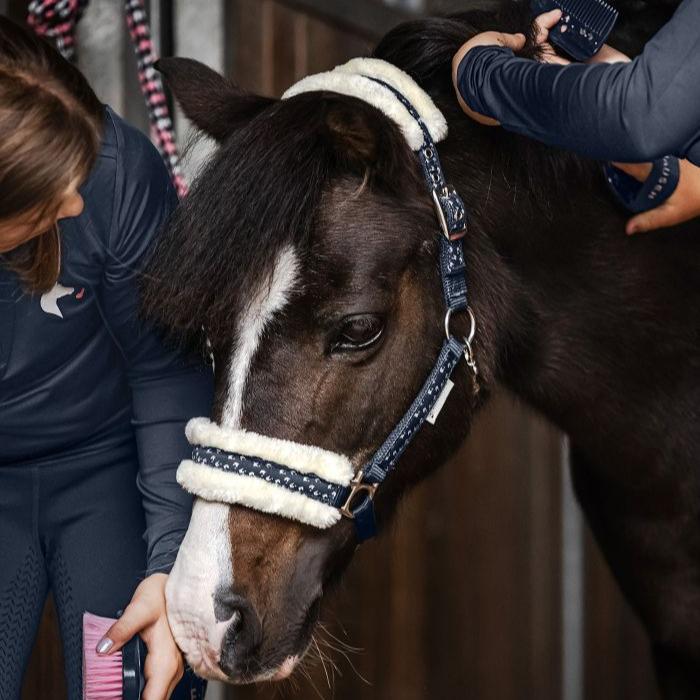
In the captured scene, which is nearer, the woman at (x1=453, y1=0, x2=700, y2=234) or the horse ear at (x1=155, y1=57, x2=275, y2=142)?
the woman at (x1=453, y1=0, x2=700, y2=234)

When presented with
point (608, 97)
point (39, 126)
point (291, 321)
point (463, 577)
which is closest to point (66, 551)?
point (291, 321)

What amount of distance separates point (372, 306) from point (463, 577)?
6.31 feet

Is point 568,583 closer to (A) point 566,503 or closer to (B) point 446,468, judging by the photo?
(A) point 566,503

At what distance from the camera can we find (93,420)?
1269mm

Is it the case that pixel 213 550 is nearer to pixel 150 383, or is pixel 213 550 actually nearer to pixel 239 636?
pixel 239 636

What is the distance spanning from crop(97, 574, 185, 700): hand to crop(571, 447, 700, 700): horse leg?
2.25ft

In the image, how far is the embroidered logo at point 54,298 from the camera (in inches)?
47.1

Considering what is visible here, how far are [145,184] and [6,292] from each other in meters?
0.20

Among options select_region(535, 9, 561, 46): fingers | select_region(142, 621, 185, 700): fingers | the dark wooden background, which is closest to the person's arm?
select_region(142, 621, 185, 700): fingers

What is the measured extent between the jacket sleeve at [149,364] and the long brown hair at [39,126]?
90 millimetres

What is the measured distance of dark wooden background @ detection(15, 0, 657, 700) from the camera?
2.33 metres

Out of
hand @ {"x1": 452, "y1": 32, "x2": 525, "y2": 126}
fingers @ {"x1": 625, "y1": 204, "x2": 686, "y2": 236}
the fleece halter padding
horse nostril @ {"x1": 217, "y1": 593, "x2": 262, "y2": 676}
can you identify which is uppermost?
hand @ {"x1": 452, "y1": 32, "x2": 525, "y2": 126}

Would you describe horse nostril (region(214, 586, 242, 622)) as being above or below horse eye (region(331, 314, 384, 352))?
below

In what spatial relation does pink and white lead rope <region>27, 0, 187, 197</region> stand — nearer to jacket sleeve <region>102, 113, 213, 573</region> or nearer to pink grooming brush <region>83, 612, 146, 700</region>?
jacket sleeve <region>102, 113, 213, 573</region>
